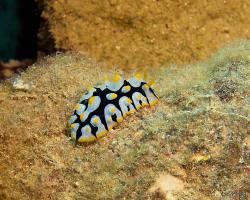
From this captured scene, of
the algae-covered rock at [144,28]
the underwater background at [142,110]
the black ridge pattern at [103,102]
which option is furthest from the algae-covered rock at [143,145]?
the algae-covered rock at [144,28]

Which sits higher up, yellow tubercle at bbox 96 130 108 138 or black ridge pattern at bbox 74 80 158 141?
black ridge pattern at bbox 74 80 158 141

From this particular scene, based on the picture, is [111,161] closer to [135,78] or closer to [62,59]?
[135,78]

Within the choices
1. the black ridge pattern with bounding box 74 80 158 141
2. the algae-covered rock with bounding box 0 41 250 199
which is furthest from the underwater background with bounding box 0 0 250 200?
the black ridge pattern with bounding box 74 80 158 141

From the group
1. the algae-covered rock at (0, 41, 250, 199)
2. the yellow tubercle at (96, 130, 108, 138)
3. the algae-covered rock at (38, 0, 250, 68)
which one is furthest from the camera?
the algae-covered rock at (38, 0, 250, 68)

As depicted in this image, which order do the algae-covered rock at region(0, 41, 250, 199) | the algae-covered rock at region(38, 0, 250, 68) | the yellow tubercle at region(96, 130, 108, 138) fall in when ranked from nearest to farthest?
the algae-covered rock at region(0, 41, 250, 199) < the yellow tubercle at region(96, 130, 108, 138) < the algae-covered rock at region(38, 0, 250, 68)

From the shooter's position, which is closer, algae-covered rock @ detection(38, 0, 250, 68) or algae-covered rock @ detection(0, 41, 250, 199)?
algae-covered rock @ detection(0, 41, 250, 199)

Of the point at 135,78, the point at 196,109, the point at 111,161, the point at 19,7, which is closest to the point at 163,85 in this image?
the point at 135,78

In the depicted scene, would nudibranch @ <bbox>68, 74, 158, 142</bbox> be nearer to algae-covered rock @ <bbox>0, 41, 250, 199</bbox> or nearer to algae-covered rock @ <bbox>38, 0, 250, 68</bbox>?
algae-covered rock @ <bbox>0, 41, 250, 199</bbox>
